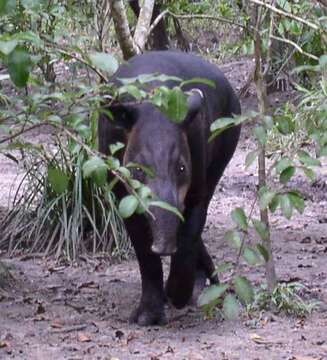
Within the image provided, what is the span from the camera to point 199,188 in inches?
225

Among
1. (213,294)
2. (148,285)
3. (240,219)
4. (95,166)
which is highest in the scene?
(95,166)

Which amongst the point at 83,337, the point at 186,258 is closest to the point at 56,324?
the point at 83,337

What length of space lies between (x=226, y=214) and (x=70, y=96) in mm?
5717

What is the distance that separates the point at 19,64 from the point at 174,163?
2051 mm

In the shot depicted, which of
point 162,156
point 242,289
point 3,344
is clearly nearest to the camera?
point 242,289

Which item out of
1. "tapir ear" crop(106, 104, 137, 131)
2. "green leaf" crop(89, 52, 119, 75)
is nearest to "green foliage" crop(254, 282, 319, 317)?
"tapir ear" crop(106, 104, 137, 131)

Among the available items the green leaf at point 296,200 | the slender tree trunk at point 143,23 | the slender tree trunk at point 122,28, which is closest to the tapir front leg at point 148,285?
the green leaf at point 296,200

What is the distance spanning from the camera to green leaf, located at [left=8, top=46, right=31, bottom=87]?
324 cm

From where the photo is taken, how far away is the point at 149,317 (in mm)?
5809

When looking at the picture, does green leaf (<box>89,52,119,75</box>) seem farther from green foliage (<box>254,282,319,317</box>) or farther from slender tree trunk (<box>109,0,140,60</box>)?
slender tree trunk (<box>109,0,140,60</box>)

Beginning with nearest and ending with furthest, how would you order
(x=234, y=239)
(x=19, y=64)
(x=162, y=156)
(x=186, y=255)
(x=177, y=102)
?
(x=19, y=64), (x=177, y=102), (x=234, y=239), (x=162, y=156), (x=186, y=255)

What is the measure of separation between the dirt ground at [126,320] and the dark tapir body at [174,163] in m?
0.24

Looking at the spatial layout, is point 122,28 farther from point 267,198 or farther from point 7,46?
point 7,46

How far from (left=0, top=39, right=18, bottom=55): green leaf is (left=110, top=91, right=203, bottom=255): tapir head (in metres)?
1.89
